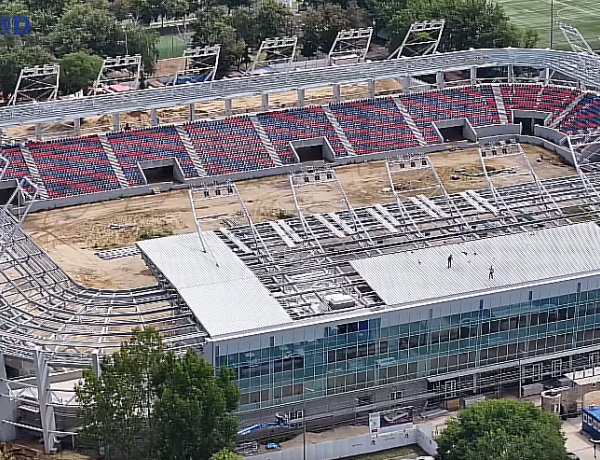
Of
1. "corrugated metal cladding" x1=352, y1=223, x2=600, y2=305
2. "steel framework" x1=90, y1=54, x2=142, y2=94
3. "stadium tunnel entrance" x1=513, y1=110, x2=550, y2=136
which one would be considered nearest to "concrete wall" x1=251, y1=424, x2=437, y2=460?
"corrugated metal cladding" x1=352, y1=223, x2=600, y2=305

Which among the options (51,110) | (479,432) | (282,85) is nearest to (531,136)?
(282,85)

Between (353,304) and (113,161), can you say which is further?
(113,161)

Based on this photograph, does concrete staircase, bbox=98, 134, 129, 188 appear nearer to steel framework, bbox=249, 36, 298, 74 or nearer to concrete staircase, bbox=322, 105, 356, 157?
concrete staircase, bbox=322, 105, 356, 157

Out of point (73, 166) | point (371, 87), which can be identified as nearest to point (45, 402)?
point (73, 166)

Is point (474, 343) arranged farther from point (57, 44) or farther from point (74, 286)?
point (57, 44)

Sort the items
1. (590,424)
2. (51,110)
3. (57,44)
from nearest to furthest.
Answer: (590,424) → (51,110) → (57,44)

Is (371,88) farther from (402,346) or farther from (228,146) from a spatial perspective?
(402,346)
